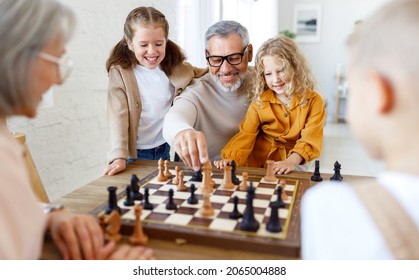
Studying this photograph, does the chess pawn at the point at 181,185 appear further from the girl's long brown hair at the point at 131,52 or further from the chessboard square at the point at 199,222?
the girl's long brown hair at the point at 131,52

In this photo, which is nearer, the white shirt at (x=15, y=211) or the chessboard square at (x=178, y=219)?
the white shirt at (x=15, y=211)

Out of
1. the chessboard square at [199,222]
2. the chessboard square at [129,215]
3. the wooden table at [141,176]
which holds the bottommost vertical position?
the wooden table at [141,176]

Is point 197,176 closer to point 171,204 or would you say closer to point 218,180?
point 218,180

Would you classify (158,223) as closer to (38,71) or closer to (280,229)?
(280,229)

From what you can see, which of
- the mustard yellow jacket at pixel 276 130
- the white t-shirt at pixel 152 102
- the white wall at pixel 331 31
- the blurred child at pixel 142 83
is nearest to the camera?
the mustard yellow jacket at pixel 276 130

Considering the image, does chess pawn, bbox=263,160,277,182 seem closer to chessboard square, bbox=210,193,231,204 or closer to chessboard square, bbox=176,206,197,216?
chessboard square, bbox=210,193,231,204

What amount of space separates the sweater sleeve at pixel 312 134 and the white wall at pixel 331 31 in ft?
21.1

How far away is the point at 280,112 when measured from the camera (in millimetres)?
2217

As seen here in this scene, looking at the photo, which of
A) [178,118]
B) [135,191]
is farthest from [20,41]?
[178,118]

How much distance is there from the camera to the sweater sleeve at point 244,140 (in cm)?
215

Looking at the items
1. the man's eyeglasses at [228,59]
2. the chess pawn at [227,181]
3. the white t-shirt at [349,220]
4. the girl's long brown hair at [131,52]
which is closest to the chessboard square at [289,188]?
the chess pawn at [227,181]

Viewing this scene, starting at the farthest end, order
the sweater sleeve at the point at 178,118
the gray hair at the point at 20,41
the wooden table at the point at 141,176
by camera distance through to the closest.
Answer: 1. the sweater sleeve at the point at 178,118
2. the wooden table at the point at 141,176
3. the gray hair at the point at 20,41

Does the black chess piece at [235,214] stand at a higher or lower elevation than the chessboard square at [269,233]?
higher

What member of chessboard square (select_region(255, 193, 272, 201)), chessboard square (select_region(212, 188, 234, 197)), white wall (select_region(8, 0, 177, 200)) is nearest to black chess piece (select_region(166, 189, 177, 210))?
chessboard square (select_region(212, 188, 234, 197))
